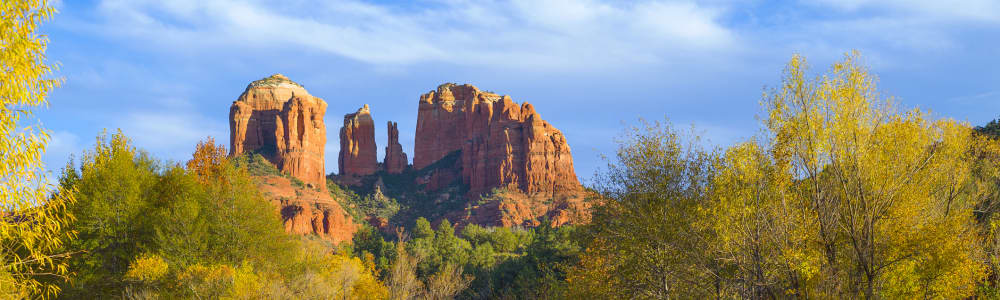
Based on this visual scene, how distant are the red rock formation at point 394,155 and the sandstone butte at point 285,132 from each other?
23.2m

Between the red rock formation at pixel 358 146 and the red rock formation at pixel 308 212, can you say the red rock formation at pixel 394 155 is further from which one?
the red rock formation at pixel 308 212

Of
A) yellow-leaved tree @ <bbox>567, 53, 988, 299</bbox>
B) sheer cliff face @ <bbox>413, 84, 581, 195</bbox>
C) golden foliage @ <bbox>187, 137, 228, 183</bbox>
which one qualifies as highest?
sheer cliff face @ <bbox>413, 84, 581, 195</bbox>

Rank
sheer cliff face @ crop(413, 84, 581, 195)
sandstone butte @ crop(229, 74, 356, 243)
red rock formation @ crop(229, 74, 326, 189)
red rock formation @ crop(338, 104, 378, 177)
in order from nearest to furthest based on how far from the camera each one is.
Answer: sandstone butte @ crop(229, 74, 356, 243) → red rock formation @ crop(229, 74, 326, 189) → sheer cliff face @ crop(413, 84, 581, 195) → red rock formation @ crop(338, 104, 378, 177)

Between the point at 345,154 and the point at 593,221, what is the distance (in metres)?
144

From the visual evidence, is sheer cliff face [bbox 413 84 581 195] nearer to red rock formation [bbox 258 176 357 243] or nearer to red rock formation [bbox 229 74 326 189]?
red rock formation [bbox 229 74 326 189]

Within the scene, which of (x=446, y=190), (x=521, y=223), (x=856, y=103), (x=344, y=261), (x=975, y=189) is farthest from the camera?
(x=446, y=190)

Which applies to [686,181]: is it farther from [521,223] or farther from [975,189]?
[521,223]

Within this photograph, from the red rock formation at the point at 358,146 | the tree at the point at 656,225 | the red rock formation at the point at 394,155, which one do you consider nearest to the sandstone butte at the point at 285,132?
the red rock formation at the point at 358,146

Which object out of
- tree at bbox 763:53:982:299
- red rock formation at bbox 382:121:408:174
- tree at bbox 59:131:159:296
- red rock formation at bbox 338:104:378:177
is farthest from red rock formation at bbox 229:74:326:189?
tree at bbox 763:53:982:299

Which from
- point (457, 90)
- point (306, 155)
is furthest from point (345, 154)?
point (457, 90)

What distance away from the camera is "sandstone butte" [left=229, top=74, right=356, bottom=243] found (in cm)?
13550

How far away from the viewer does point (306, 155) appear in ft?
463

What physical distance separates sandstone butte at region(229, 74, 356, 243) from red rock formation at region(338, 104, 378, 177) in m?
A: 12.3

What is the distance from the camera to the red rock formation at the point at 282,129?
140 metres
